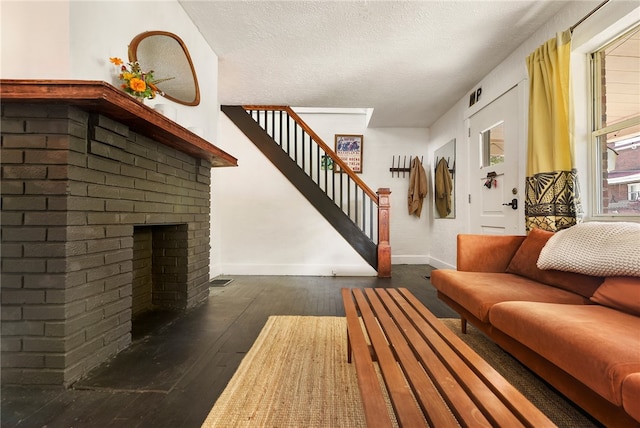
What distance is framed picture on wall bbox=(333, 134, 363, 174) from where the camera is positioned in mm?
5331

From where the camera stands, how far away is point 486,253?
227 cm

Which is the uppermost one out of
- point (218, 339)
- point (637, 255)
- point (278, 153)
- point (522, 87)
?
point (522, 87)

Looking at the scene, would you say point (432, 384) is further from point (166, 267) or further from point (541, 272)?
point (166, 267)

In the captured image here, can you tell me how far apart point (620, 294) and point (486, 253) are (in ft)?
3.07

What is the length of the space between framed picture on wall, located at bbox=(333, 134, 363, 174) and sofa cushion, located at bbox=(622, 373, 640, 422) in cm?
469

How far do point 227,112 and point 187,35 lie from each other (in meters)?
1.89

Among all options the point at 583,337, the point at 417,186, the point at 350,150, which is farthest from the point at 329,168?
the point at 583,337

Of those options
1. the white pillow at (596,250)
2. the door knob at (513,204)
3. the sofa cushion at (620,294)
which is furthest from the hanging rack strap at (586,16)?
the sofa cushion at (620,294)

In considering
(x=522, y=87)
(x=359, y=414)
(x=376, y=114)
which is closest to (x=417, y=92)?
(x=376, y=114)

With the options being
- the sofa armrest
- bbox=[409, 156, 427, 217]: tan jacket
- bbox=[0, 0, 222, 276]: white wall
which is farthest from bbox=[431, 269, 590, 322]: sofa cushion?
bbox=[409, 156, 427, 217]: tan jacket

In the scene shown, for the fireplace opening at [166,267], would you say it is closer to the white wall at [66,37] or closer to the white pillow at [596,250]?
the white wall at [66,37]

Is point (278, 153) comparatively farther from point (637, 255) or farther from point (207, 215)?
point (637, 255)

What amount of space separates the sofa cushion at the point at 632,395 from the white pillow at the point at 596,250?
75 cm

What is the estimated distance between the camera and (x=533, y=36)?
2.59 m
